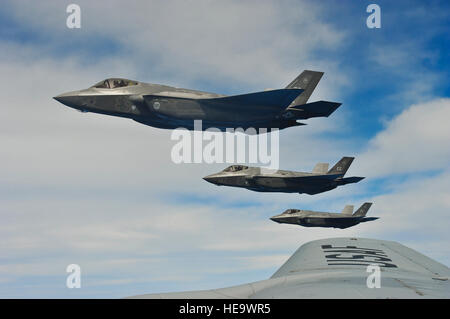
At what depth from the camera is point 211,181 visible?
170 feet

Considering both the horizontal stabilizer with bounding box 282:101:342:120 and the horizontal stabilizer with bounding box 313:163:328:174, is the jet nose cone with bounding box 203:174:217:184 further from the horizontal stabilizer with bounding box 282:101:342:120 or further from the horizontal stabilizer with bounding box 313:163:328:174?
the horizontal stabilizer with bounding box 282:101:342:120

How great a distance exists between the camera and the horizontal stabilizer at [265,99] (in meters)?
30.9

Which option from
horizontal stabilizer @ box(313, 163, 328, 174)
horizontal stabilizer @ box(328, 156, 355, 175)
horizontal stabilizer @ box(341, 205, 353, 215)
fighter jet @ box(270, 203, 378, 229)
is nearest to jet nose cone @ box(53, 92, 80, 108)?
horizontal stabilizer @ box(313, 163, 328, 174)

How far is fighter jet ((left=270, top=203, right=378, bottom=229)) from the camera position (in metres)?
64.8

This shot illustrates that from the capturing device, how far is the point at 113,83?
35.3 m

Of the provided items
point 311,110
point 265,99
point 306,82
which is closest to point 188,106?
point 265,99

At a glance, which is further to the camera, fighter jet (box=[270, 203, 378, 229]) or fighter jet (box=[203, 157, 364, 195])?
fighter jet (box=[270, 203, 378, 229])

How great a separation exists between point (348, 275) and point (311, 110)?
25.6m

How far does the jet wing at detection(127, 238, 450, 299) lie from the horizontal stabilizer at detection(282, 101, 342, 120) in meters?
17.8

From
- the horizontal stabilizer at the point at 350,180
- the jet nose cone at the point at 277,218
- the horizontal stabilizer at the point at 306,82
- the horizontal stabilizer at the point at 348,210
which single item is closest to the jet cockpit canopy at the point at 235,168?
the horizontal stabilizer at the point at 350,180

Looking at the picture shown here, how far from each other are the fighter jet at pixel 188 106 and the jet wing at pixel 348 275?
18.2 metres

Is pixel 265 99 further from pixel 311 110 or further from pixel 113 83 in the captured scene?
pixel 113 83
